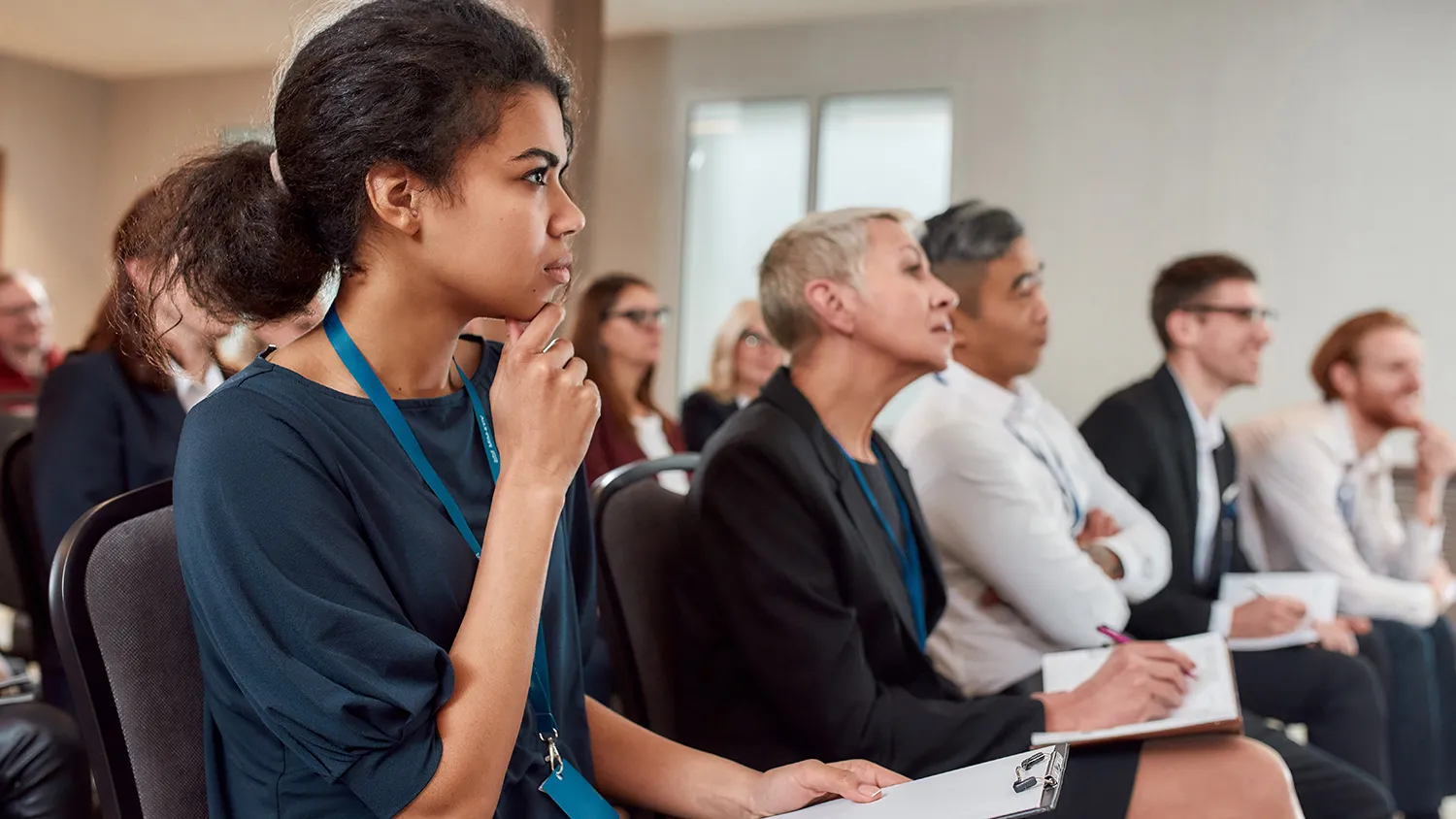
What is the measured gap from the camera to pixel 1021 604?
1983mm

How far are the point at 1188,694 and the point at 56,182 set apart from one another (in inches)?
365

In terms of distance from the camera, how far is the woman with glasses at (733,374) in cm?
434

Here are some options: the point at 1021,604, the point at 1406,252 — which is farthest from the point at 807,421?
the point at 1406,252

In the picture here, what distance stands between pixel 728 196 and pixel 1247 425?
15.3 feet

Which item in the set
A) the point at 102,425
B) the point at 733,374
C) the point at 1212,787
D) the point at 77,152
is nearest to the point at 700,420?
the point at 733,374

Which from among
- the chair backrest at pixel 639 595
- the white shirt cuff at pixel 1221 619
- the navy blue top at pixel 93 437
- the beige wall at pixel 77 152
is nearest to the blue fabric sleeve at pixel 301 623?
the chair backrest at pixel 639 595

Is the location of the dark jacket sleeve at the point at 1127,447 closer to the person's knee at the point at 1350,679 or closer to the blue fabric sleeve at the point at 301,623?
the person's knee at the point at 1350,679

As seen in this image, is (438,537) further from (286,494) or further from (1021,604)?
(1021,604)

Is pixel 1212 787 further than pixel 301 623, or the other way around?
pixel 1212 787

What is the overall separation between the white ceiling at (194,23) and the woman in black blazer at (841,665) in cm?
588

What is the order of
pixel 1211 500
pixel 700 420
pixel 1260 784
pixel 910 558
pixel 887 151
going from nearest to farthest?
pixel 1260 784, pixel 910 558, pixel 1211 500, pixel 700 420, pixel 887 151

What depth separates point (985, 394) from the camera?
2256mm

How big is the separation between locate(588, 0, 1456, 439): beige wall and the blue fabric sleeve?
617cm

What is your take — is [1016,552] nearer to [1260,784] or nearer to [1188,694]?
[1188,694]
